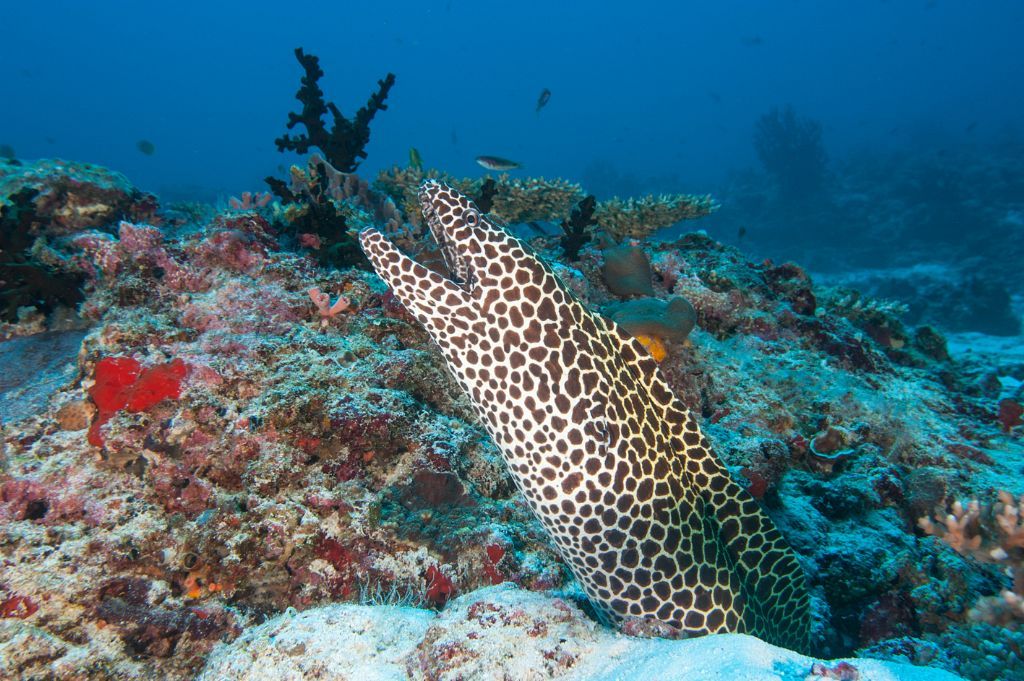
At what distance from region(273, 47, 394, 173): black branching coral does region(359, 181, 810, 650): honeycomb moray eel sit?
5.86m

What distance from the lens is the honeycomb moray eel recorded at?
2.88m

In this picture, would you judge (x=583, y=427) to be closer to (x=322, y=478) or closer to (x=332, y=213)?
(x=322, y=478)

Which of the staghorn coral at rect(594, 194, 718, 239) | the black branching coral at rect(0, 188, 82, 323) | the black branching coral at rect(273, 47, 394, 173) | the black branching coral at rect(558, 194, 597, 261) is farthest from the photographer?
the staghorn coral at rect(594, 194, 718, 239)

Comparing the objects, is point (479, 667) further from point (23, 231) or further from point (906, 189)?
point (906, 189)

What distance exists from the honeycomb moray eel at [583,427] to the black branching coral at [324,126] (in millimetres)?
5859

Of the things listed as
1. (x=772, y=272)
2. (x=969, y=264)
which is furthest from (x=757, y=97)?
(x=772, y=272)

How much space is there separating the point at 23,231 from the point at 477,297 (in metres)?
5.07

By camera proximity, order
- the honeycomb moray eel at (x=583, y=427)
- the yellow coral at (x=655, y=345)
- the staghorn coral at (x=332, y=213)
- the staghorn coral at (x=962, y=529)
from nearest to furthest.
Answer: the honeycomb moray eel at (x=583, y=427), the staghorn coral at (x=962, y=529), the yellow coral at (x=655, y=345), the staghorn coral at (x=332, y=213)

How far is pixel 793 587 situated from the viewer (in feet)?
10.9

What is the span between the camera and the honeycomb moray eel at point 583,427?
9.45ft

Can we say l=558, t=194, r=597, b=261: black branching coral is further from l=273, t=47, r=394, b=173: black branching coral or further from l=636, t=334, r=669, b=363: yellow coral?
l=273, t=47, r=394, b=173: black branching coral

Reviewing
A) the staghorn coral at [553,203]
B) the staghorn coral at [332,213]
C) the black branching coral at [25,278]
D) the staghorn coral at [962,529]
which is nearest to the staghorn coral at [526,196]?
the staghorn coral at [553,203]

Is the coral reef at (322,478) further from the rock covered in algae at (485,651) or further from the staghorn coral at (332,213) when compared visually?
the staghorn coral at (332,213)

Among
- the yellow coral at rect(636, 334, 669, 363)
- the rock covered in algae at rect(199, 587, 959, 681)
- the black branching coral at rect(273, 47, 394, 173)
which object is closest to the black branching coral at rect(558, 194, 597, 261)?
the yellow coral at rect(636, 334, 669, 363)
